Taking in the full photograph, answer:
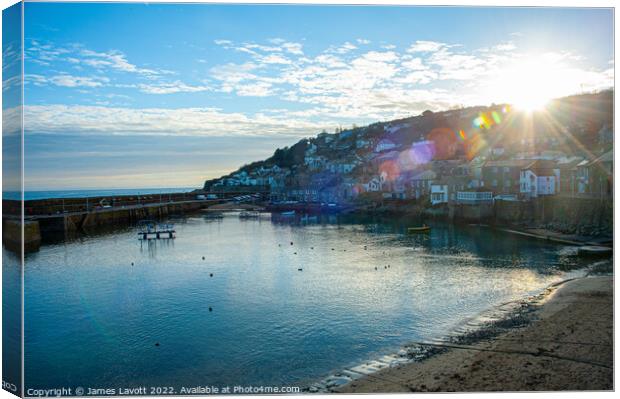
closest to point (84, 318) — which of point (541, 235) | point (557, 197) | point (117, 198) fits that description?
point (541, 235)

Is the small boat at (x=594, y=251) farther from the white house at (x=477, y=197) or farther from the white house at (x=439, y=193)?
the white house at (x=439, y=193)

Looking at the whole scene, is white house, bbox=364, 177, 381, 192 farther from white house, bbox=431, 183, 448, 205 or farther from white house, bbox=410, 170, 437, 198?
white house, bbox=431, 183, 448, 205

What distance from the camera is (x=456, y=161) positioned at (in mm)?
39906

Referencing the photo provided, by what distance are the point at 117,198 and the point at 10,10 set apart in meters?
32.0

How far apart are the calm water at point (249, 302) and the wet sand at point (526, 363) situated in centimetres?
94

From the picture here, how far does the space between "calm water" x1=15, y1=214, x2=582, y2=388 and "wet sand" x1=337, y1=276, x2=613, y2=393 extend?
942mm

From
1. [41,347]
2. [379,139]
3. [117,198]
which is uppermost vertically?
[379,139]

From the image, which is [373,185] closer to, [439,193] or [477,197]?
[439,193]

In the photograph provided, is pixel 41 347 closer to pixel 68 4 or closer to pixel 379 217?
pixel 68 4

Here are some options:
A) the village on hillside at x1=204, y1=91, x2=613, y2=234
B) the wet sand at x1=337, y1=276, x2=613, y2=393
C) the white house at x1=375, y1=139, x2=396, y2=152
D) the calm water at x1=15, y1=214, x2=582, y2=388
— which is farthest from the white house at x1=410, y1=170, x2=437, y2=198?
the wet sand at x1=337, y1=276, x2=613, y2=393

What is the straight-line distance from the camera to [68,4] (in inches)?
200

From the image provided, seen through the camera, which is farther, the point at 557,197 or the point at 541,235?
the point at 557,197

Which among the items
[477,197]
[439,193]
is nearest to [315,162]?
[439,193]

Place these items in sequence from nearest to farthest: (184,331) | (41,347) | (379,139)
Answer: (41,347) → (184,331) → (379,139)
